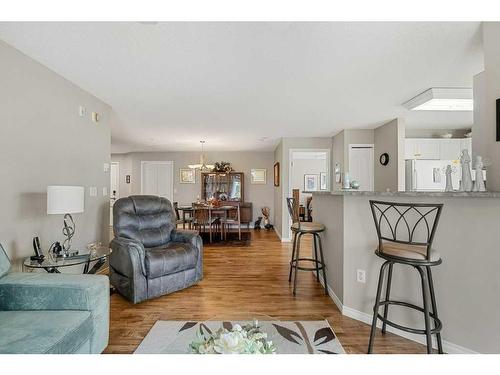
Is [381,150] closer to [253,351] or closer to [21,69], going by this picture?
[253,351]

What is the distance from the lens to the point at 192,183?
780 cm

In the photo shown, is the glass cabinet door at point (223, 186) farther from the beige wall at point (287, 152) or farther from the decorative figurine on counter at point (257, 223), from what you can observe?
the beige wall at point (287, 152)

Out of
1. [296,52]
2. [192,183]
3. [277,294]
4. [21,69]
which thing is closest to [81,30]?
[21,69]

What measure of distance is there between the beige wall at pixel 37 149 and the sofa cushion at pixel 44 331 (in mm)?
1008

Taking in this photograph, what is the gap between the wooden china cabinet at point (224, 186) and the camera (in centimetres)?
763

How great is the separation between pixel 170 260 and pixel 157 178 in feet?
18.5

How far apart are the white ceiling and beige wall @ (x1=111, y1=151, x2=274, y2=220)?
3.72 metres

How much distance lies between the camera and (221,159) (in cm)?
775

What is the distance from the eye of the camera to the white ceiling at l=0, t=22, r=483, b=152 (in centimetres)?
182

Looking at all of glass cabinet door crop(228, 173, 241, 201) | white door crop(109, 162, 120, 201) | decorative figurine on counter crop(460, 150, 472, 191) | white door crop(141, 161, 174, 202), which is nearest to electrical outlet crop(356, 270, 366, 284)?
decorative figurine on counter crop(460, 150, 472, 191)

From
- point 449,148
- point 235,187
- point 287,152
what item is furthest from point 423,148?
point 235,187

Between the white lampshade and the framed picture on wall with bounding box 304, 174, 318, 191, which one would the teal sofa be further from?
the framed picture on wall with bounding box 304, 174, 318, 191

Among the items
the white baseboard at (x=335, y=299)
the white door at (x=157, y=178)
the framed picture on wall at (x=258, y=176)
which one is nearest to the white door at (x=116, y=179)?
the white door at (x=157, y=178)
